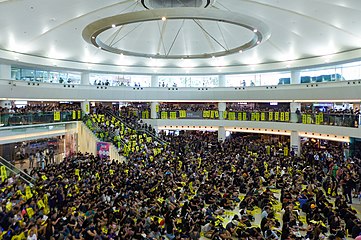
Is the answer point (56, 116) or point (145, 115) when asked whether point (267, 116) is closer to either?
point (145, 115)

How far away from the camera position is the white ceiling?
51.1 ft

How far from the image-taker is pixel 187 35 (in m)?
22.5

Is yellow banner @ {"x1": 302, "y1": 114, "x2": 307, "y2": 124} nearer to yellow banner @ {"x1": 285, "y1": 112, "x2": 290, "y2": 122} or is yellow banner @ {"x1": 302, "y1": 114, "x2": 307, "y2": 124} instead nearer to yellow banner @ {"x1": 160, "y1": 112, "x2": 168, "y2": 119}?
yellow banner @ {"x1": 285, "y1": 112, "x2": 290, "y2": 122}

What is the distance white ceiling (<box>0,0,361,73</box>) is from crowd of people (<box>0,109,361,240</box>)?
7656 millimetres

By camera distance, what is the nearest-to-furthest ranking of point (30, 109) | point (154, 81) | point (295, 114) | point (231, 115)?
point (30, 109) → point (295, 114) → point (231, 115) → point (154, 81)

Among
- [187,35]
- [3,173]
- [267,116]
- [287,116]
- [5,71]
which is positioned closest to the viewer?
[3,173]

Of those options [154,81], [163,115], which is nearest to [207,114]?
[163,115]

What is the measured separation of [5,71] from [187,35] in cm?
1383

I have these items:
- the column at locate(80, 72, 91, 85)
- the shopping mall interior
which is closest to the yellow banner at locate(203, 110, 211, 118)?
the shopping mall interior

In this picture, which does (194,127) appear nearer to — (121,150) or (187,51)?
(187,51)

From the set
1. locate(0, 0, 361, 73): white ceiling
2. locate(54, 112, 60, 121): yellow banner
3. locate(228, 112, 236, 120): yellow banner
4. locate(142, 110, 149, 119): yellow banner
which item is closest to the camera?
locate(0, 0, 361, 73): white ceiling

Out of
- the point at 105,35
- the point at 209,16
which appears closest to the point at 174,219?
the point at 209,16

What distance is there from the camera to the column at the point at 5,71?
23697 mm

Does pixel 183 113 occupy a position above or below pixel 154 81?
below
